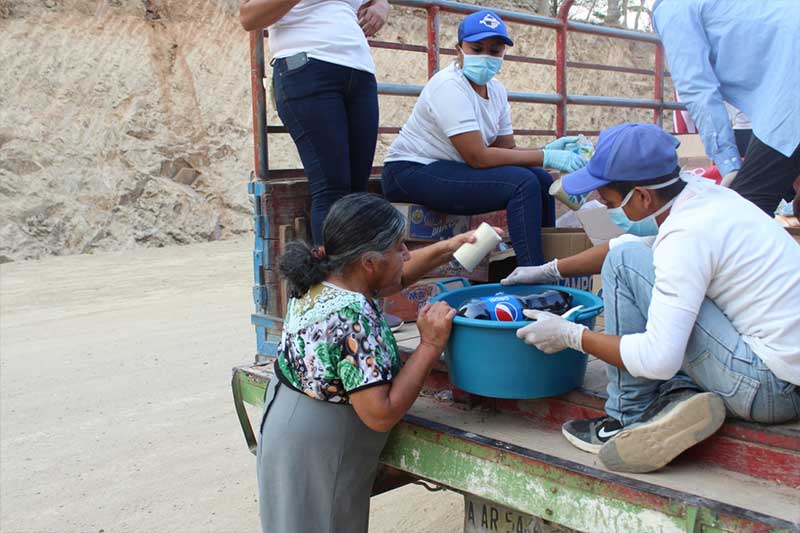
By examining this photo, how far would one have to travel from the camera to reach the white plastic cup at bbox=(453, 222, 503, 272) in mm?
2625

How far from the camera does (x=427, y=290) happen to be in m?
3.26

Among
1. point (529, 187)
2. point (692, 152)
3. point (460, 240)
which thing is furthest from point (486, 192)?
point (692, 152)

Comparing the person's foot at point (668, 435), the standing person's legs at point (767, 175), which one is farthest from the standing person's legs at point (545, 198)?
the person's foot at point (668, 435)

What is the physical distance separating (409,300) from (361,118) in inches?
28.9

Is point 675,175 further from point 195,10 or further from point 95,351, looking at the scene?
point 195,10

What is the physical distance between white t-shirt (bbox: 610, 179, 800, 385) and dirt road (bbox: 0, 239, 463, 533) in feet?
6.23

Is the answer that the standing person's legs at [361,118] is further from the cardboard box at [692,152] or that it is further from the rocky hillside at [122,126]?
the rocky hillside at [122,126]

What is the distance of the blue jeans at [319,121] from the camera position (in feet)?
9.87

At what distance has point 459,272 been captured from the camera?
11.0ft

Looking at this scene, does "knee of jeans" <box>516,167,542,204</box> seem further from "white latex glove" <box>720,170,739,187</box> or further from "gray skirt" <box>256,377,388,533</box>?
"gray skirt" <box>256,377,388,533</box>

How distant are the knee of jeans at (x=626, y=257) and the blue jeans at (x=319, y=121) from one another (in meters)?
1.23

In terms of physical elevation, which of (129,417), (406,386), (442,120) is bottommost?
(129,417)

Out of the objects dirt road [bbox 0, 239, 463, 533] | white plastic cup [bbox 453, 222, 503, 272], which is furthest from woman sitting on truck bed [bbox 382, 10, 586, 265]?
dirt road [bbox 0, 239, 463, 533]

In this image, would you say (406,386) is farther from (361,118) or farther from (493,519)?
(361,118)
